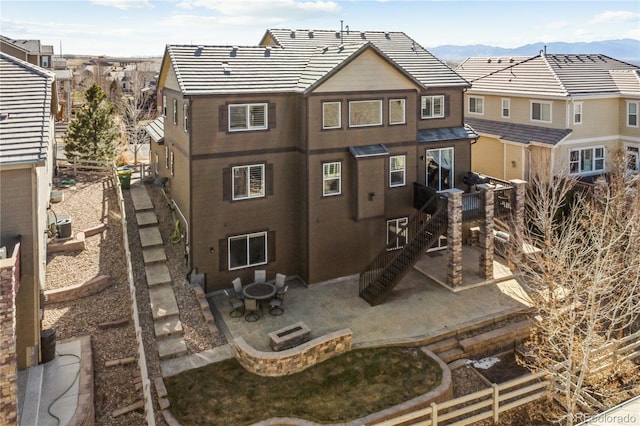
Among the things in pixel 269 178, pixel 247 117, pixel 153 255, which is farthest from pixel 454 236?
pixel 153 255

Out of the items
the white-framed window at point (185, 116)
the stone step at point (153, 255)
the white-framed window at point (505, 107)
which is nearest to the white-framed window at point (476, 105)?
the white-framed window at point (505, 107)

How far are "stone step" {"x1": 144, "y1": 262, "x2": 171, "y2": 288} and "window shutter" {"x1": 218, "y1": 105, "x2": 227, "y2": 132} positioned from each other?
608cm

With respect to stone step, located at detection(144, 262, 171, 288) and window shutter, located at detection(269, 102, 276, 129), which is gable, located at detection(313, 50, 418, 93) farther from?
stone step, located at detection(144, 262, 171, 288)

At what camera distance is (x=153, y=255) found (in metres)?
19.7

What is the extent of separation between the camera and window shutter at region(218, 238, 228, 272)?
18.6 meters

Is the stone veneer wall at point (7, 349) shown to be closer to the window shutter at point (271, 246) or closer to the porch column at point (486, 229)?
the window shutter at point (271, 246)

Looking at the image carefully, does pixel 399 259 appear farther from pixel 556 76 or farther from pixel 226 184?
pixel 556 76

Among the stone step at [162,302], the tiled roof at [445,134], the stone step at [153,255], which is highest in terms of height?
the tiled roof at [445,134]

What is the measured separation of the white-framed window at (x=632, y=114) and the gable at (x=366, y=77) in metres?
19.1

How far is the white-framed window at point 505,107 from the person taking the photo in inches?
1277

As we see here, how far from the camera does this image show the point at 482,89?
3428 centimetres

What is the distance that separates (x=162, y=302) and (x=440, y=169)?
13918mm

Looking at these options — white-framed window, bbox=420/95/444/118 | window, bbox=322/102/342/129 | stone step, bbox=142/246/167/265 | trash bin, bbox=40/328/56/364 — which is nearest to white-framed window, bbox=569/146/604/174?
white-framed window, bbox=420/95/444/118

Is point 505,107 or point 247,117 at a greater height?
point 505,107
